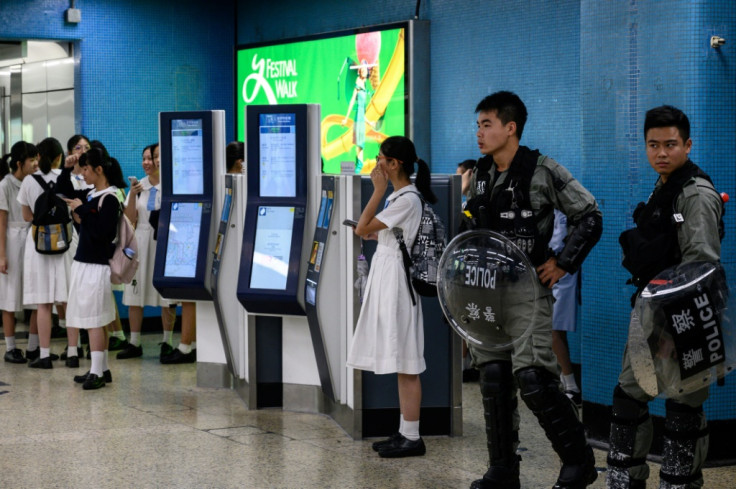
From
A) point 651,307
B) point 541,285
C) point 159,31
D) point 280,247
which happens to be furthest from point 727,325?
point 159,31

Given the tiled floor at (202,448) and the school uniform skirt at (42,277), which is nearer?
the tiled floor at (202,448)

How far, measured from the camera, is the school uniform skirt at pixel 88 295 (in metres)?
6.75

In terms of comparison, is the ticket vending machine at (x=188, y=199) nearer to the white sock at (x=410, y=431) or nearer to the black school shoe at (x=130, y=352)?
the black school shoe at (x=130, y=352)

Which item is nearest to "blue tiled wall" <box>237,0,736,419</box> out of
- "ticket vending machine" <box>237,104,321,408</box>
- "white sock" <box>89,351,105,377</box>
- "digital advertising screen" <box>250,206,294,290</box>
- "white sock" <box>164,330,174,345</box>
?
"ticket vending machine" <box>237,104,321,408</box>

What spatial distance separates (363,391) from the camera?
5500mm

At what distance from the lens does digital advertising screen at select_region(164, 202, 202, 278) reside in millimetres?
6840

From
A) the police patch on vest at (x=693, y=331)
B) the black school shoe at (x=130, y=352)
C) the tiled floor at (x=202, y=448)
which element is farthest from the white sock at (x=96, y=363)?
the police patch on vest at (x=693, y=331)

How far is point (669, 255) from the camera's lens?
396 centimetres

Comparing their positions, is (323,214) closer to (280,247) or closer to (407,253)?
(280,247)

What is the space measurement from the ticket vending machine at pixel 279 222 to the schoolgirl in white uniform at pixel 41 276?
82.7 inches

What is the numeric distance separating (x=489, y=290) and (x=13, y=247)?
16.3ft

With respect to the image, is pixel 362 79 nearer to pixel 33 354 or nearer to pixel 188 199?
pixel 188 199

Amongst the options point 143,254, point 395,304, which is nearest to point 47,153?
point 143,254

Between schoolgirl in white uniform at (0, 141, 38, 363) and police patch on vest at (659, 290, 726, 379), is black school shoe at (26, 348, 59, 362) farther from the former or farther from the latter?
police patch on vest at (659, 290, 726, 379)
